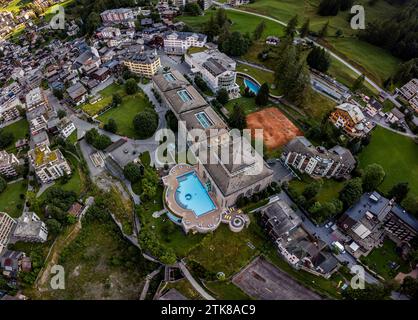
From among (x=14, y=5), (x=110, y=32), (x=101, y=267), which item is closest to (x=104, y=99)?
(x=110, y=32)

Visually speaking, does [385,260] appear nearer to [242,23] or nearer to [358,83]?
[358,83]

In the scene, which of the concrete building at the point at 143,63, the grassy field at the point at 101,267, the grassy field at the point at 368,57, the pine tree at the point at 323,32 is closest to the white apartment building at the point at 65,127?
the concrete building at the point at 143,63

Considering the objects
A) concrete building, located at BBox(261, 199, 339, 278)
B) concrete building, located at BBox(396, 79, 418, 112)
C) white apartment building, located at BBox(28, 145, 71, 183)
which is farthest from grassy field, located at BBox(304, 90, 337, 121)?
white apartment building, located at BBox(28, 145, 71, 183)

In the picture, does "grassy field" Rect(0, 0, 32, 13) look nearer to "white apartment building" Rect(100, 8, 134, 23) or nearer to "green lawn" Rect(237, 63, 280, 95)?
"white apartment building" Rect(100, 8, 134, 23)

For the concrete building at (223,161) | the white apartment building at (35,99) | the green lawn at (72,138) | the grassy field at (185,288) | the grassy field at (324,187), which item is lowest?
the grassy field at (185,288)

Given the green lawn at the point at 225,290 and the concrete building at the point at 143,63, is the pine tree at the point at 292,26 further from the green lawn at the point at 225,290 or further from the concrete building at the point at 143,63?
the green lawn at the point at 225,290
